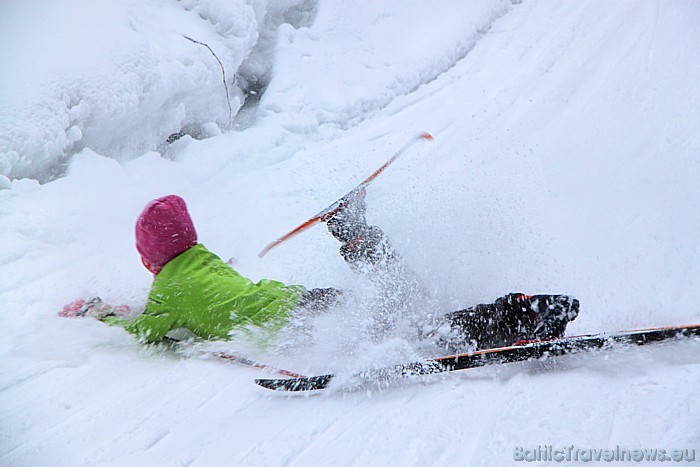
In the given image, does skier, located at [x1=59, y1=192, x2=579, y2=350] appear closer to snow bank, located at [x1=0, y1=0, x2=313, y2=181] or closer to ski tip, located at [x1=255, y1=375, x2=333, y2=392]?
ski tip, located at [x1=255, y1=375, x2=333, y2=392]

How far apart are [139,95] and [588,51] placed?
4910 mm

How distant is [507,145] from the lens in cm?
509

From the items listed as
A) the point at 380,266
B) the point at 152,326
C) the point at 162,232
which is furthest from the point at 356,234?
the point at 152,326

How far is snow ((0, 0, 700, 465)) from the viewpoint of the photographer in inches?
82.9

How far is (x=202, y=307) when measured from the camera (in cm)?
266

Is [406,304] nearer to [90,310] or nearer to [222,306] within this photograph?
[222,306]

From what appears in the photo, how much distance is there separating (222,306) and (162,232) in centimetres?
49

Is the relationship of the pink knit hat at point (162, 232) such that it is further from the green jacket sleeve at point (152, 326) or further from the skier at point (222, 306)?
the green jacket sleeve at point (152, 326)

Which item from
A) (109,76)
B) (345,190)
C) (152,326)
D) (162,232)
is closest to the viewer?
(152,326)

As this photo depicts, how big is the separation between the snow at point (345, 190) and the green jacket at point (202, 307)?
0.47 feet

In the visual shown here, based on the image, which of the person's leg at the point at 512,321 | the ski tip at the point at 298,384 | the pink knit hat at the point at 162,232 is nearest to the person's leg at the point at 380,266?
the person's leg at the point at 512,321

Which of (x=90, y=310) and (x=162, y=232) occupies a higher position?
(x=162, y=232)

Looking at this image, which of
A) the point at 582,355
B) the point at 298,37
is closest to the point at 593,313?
the point at 582,355

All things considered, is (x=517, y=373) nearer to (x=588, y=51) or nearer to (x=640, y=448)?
(x=640, y=448)
